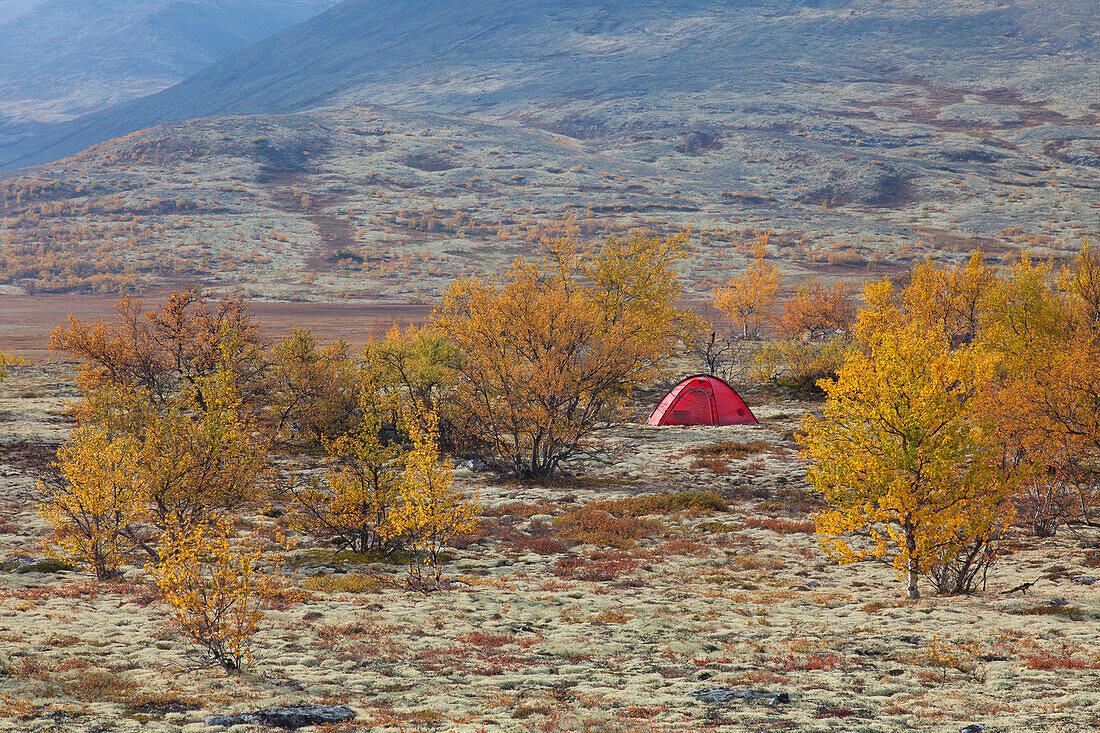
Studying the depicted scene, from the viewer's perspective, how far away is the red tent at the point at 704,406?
3516 cm

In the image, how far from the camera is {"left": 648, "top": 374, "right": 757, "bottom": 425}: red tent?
1384 inches

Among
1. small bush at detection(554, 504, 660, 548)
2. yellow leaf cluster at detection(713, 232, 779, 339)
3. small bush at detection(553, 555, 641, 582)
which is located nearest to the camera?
small bush at detection(553, 555, 641, 582)

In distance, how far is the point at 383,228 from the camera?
134 meters

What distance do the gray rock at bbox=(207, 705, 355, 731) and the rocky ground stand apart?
0.86 feet

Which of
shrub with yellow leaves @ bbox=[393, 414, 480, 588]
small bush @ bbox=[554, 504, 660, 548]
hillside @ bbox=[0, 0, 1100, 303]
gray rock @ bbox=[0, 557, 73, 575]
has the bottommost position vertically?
small bush @ bbox=[554, 504, 660, 548]

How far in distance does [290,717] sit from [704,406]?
94.3ft

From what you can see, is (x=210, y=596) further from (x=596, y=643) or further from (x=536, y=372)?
(x=536, y=372)

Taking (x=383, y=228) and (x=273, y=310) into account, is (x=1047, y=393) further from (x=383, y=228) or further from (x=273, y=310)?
(x=383, y=228)

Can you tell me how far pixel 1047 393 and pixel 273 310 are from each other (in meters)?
77.7

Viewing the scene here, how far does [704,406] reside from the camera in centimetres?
3531

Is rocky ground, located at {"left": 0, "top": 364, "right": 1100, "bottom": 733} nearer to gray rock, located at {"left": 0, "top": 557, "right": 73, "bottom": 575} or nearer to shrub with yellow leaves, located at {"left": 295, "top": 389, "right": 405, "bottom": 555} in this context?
gray rock, located at {"left": 0, "top": 557, "right": 73, "bottom": 575}

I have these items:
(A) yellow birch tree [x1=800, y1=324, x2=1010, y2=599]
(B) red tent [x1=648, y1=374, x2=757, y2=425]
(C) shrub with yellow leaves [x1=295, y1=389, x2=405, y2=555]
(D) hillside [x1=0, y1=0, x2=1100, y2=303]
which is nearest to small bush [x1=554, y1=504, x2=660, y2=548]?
(C) shrub with yellow leaves [x1=295, y1=389, x2=405, y2=555]

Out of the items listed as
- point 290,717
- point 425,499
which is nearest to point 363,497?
point 425,499

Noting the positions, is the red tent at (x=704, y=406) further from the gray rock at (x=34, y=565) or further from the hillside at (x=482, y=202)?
the hillside at (x=482, y=202)
